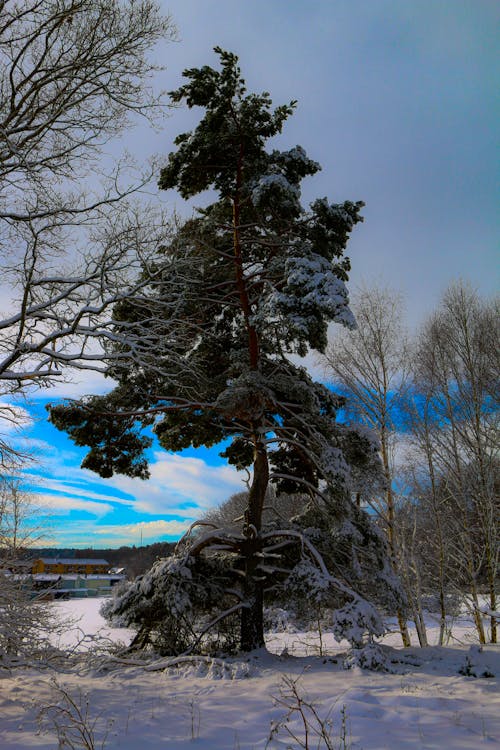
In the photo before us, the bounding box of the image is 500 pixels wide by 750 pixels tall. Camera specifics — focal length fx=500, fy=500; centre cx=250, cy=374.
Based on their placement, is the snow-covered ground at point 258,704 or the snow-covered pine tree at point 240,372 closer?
the snow-covered ground at point 258,704

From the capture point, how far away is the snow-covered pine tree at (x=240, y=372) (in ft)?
30.5

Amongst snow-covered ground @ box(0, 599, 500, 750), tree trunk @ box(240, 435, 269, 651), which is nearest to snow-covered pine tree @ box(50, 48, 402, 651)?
tree trunk @ box(240, 435, 269, 651)

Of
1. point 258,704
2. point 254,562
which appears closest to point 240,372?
point 254,562

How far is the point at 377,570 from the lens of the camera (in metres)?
9.69

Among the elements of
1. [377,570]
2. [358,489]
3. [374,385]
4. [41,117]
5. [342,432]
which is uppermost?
[41,117]

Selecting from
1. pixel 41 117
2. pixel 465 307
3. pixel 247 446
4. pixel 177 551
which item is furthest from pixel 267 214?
pixel 465 307

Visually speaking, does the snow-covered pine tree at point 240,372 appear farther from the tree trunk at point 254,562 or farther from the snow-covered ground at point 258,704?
the snow-covered ground at point 258,704

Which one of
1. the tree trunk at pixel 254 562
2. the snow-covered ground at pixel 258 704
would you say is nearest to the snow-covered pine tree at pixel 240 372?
the tree trunk at pixel 254 562

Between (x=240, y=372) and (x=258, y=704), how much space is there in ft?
21.1

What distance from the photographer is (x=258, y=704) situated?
234 inches

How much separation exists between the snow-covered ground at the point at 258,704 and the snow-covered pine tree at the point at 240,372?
140 cm

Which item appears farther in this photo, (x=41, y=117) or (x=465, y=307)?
(x=465, y=307)

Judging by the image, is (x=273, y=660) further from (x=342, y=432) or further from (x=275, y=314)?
(x=275, y=314)

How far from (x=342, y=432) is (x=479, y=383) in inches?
297
